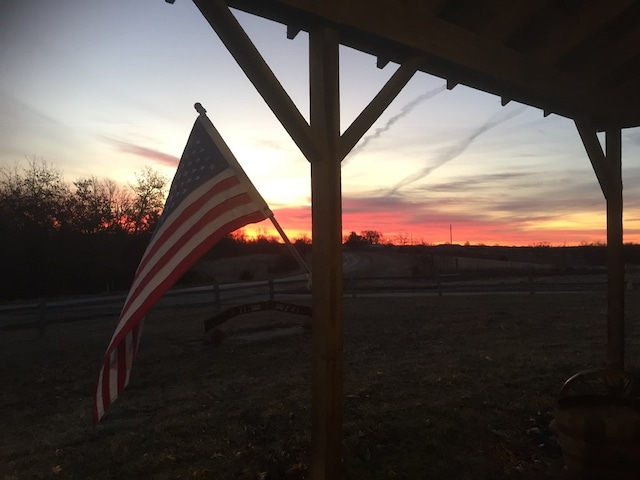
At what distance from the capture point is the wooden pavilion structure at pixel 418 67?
9.36 ft

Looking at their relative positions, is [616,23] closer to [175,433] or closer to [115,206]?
[175,433]

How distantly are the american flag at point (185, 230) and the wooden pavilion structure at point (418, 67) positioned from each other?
23.1 inches

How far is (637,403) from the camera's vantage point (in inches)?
130

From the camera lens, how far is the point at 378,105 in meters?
3.17

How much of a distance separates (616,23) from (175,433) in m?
5.32

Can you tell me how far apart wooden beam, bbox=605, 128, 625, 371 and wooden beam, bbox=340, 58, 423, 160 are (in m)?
3.12

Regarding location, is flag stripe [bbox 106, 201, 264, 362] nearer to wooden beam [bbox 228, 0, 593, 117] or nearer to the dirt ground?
wooden beam [bbox 228, 0, 593, 117]

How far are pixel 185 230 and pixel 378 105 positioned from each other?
4.79ft

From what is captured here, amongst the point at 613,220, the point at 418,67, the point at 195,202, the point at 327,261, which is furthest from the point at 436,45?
the point at 613,220

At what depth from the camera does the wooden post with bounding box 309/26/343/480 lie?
288 cm

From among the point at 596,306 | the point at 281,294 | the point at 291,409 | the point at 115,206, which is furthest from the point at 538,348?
the point at 115,206

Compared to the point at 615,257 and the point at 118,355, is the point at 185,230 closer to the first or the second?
the point at 118,355

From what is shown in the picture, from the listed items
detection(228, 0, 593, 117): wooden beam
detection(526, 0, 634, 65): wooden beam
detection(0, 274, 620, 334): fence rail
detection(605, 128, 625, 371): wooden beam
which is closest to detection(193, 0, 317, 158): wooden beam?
detection(228, 0, 593, 117): wooden beam

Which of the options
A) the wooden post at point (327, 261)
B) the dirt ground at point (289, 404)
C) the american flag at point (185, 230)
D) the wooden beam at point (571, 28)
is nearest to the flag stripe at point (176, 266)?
the american flag at point (185, 230)
